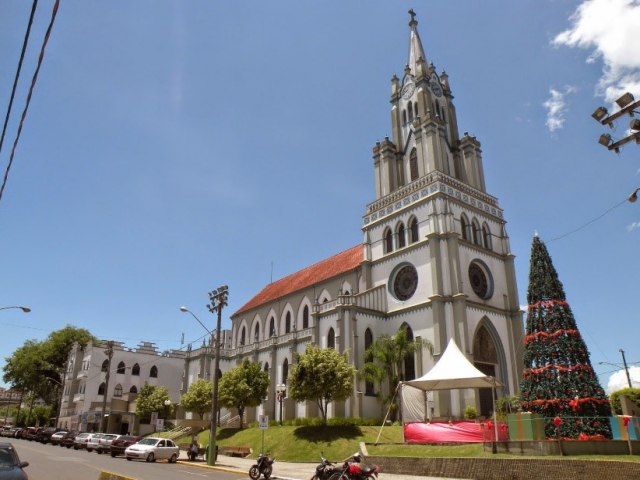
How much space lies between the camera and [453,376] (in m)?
23.5

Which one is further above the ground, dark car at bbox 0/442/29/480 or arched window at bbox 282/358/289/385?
arched window at bbox 282/358/289/385

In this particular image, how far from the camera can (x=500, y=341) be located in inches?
1442

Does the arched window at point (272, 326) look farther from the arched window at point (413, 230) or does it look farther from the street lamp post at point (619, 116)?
the street lamp post at point (619, 116)

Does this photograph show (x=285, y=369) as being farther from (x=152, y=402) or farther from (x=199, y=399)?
(x=152, y=402)

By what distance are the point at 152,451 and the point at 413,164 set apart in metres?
30.8

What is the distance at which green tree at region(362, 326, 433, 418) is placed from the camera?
34.2 m

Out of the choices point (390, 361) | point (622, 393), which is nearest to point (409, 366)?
point (390, 361)

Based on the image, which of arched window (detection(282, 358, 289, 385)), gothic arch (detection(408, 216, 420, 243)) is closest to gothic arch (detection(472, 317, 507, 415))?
gothic arch (detection(408, 216, 420, 243))

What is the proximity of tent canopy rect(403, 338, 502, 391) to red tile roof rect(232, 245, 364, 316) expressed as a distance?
20419 mm

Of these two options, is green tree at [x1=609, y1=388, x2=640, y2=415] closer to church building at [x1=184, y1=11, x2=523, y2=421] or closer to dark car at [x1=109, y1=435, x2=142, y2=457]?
church building at [x1=184, y1=11, x2=523, y2=421]

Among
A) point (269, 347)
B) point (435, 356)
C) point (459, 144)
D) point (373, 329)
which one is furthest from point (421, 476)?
point (459, 144)

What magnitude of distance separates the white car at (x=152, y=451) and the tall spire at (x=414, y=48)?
3914 cm

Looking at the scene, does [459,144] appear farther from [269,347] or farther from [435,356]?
[269,347]

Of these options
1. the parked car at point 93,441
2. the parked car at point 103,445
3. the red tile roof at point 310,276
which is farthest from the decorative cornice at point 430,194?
the parked car at point 93,441
